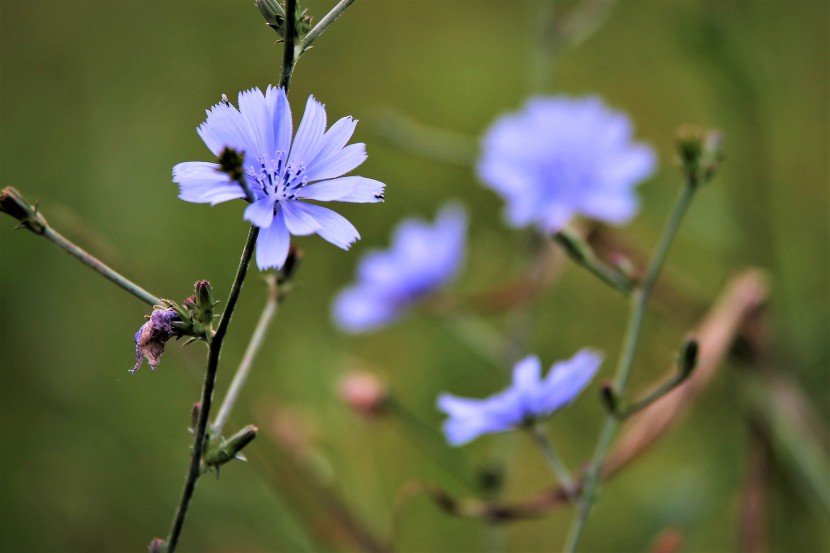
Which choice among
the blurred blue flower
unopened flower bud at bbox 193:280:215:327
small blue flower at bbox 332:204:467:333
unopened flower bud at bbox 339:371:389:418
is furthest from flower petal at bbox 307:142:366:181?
small blue flower at bbox 332:204:467:333

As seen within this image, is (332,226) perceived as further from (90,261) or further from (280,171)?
(90,261)

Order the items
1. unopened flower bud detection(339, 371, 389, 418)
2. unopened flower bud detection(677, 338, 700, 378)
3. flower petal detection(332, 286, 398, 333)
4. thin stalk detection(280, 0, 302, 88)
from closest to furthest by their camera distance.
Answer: thin stalk detection(280, 0, 302, 88) → unopened flower bud detection(677, 338, 700, 378) → unopened flower bud detection(339, 371, 389, 418) → flower petal detection(332, 286, 398, 333)

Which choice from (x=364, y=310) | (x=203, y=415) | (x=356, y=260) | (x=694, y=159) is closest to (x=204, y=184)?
(x=203, y=415)

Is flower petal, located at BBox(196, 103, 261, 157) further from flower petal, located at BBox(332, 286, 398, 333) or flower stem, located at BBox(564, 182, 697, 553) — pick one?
flower petal, located at BBox(332, 286, 398, 333)

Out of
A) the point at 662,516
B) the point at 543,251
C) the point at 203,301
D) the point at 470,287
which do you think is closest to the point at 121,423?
the point at 470,287

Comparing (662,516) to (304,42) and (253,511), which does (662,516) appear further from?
(304,42)

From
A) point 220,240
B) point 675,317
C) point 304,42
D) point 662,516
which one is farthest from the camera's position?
point 220,240

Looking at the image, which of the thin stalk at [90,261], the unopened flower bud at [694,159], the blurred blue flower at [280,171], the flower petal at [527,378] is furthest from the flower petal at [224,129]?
the unopened flower bud at [694,159]
